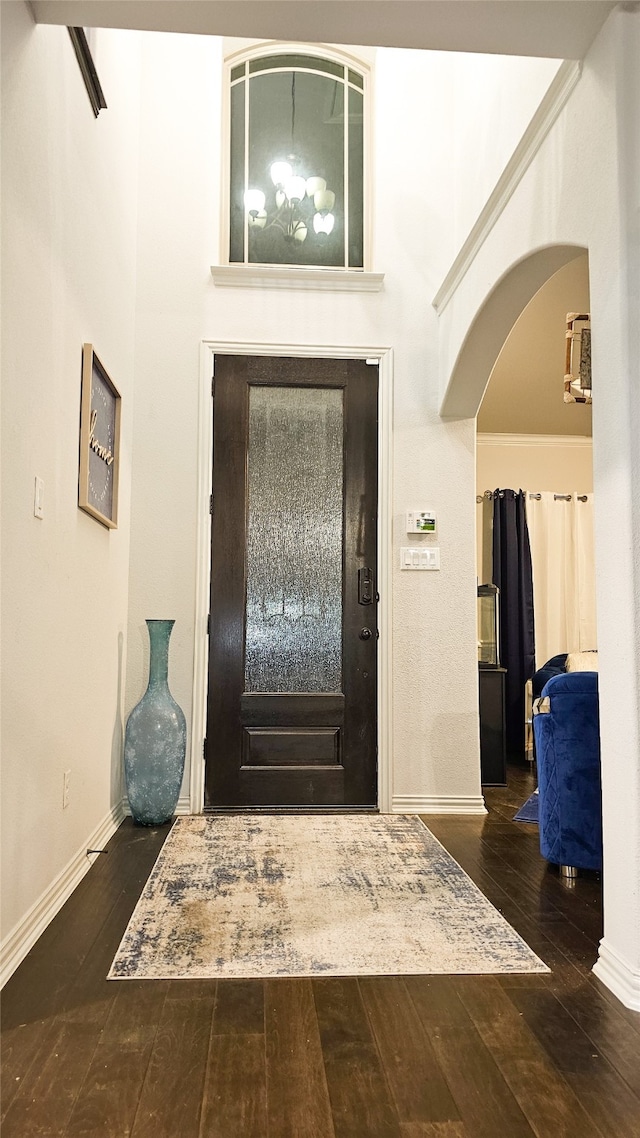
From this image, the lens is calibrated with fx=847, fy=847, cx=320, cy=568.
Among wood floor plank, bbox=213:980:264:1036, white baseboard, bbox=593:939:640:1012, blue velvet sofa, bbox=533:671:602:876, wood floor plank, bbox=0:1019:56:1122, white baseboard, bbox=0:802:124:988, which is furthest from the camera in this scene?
blue velvet sofa, bbox=533:671:602:876

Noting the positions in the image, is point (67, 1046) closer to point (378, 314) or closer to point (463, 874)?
point (463, 874)

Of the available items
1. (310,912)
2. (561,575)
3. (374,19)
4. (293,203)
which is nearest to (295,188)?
(293,203)

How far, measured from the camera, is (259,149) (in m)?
4.37

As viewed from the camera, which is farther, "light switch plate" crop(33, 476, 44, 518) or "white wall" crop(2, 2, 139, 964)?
"light switch plate" crop(33, 476, 44, 518)

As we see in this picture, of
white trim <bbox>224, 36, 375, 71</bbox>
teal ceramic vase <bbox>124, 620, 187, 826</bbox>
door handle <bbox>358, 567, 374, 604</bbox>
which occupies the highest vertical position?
white trim <bbox>224, 36, 375, 71</bbox>

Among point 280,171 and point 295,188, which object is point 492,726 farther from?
point 280,171

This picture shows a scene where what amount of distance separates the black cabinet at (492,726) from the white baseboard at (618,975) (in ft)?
8.03

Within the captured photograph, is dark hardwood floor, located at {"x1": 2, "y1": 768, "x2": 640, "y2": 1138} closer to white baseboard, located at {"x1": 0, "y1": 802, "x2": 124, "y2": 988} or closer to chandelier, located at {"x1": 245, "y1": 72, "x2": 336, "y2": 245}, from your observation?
white baseboard, located at {"x1": 0, "y1": 802, "x2": 124, "y2": 988}

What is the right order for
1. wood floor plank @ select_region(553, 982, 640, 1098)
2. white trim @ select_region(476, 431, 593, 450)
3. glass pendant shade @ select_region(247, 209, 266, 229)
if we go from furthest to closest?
white trim @ select_region(476, 431, 593, 450) < glass pendant shade @ select_region(247, 209, 266, 229) < wood floor plank @ select_region(553, 982, 640, 1098)

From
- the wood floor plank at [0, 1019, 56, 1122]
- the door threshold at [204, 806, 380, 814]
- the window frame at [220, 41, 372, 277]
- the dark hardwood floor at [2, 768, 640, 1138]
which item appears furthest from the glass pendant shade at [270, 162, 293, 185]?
the wood floor plank at [0, 1019, 56, 1122]

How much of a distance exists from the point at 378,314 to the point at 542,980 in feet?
10.6

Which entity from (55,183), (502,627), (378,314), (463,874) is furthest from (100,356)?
(502,627)

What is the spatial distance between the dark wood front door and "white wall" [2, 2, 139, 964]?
2.02 ft

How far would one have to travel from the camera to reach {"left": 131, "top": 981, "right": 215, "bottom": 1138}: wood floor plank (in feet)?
4.85
